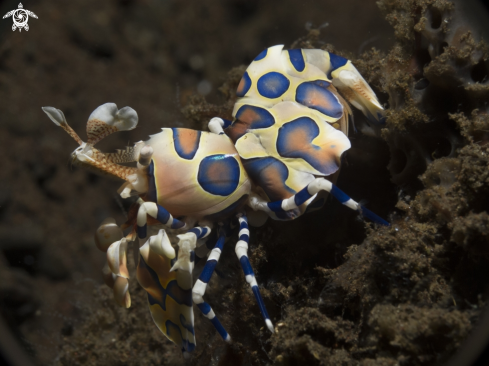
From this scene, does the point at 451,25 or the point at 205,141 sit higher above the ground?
the point at 205,141

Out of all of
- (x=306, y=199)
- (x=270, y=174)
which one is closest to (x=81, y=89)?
(x=270, y=174)

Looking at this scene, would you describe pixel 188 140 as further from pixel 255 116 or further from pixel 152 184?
pixel 255 116

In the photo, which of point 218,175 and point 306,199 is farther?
point 218,175

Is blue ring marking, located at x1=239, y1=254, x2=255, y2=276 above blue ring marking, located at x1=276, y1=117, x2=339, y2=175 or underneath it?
underneath

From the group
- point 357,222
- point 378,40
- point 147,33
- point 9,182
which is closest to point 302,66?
point 378,40

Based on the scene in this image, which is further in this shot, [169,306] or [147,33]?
[147,33]

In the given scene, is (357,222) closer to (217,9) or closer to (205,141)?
(205,141)

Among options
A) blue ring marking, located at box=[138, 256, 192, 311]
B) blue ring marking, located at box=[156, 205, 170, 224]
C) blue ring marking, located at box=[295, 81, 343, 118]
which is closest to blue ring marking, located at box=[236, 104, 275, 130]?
blue ring marking, located at box=[295, 81, 343, 118]

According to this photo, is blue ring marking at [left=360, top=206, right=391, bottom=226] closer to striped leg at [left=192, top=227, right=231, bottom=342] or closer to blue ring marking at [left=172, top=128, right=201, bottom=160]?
striped leg at [left=192, top=227, right=231, bottom=342]
